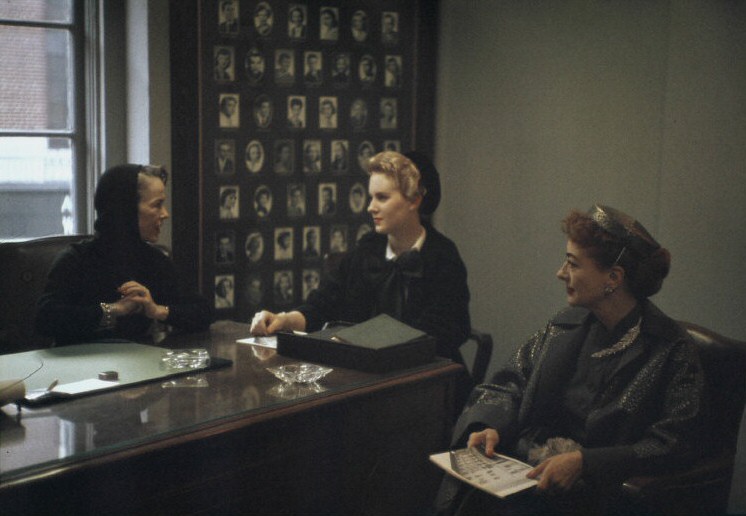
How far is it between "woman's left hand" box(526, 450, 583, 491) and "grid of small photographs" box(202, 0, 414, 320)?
7.14ft

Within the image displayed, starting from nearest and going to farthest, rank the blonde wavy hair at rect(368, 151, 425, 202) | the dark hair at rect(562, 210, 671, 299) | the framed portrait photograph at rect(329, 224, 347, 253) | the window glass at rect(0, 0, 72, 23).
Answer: the dark hair at rect(562, 210, 671, 299) → the blonde wavy hair at rect(368, 151, 425, 202) → the window glass at rect(0, 0, 72, 23) → the framed portrait photograph at rect(329, 224, 347, 253)

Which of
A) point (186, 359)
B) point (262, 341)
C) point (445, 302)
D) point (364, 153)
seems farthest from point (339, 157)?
point (186, 359)

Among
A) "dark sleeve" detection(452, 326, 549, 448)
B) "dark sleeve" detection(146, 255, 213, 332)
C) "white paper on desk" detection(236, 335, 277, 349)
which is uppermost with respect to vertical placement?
"dark sleeve" detection(146, 255, 213, 332)

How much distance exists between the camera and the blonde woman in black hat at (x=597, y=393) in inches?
90.5

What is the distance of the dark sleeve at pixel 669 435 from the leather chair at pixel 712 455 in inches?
1.8

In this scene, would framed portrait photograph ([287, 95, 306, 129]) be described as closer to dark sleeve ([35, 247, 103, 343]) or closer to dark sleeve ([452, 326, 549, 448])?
dark sleeve ([35, 247, 103, 343])

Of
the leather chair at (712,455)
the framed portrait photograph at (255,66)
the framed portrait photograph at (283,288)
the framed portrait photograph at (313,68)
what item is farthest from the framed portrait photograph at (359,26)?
the leather chair at (712,455)

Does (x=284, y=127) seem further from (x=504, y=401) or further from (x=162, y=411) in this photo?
(x=162, y=411)

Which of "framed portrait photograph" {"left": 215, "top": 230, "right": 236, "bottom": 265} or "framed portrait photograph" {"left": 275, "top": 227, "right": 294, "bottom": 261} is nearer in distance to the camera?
"framed portrait photograph" {"left": 215, "top": 230, "right": 236, "bottom": 265}

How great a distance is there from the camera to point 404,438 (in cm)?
273

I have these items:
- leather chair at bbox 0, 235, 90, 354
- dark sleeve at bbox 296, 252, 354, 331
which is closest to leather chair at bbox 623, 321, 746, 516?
dark sleeve at bbox 296, 252, 354, 331

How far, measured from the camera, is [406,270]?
3521 mm

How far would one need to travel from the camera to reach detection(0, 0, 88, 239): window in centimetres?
379

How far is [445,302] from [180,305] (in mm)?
1020
